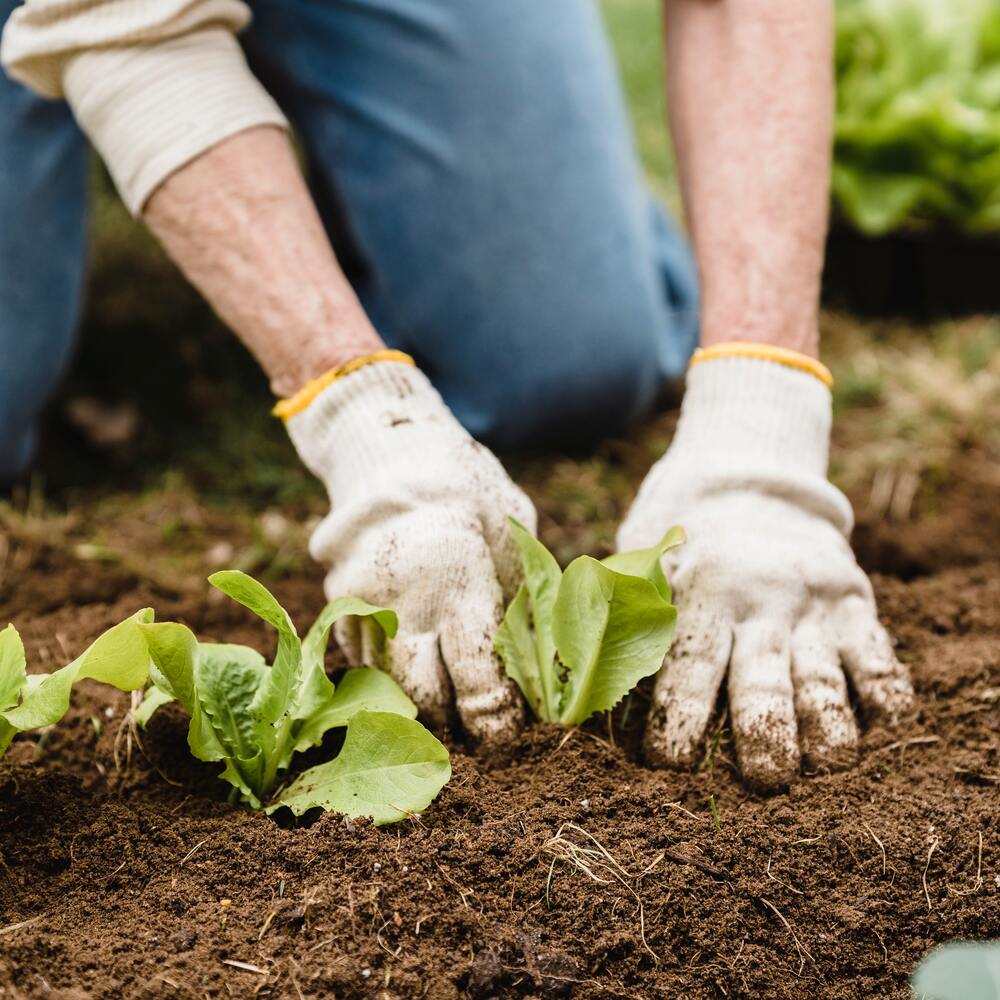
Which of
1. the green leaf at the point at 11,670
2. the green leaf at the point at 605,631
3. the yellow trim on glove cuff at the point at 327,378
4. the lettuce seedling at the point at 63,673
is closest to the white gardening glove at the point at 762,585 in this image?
the green leaf at the point at 605,631

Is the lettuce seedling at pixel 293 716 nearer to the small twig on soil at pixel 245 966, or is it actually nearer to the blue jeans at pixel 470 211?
the small twig on soil at pixel 245 966

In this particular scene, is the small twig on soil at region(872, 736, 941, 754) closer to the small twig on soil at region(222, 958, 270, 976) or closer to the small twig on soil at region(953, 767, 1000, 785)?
the small twig on soil at region(953, 767, 1000, 785)

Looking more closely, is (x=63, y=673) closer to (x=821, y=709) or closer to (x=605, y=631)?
(x=605, y=631)

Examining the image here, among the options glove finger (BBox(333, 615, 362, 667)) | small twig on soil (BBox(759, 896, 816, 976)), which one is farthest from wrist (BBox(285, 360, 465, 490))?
small twig on soil (BBox(759, 896, 816, 976))

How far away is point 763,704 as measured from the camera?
1394 millimetres

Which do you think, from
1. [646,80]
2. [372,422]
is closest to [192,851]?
[372,422]

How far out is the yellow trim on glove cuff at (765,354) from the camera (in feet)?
5.38

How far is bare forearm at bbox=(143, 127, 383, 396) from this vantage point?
5.32ft

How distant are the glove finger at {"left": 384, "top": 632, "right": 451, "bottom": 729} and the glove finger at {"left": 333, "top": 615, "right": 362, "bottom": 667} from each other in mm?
62

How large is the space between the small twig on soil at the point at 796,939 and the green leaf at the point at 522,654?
1.23 ft

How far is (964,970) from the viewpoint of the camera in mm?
1160

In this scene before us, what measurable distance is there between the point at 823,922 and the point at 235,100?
4.77ft

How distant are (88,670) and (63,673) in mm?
29

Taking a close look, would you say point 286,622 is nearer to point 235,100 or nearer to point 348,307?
point 348,307
